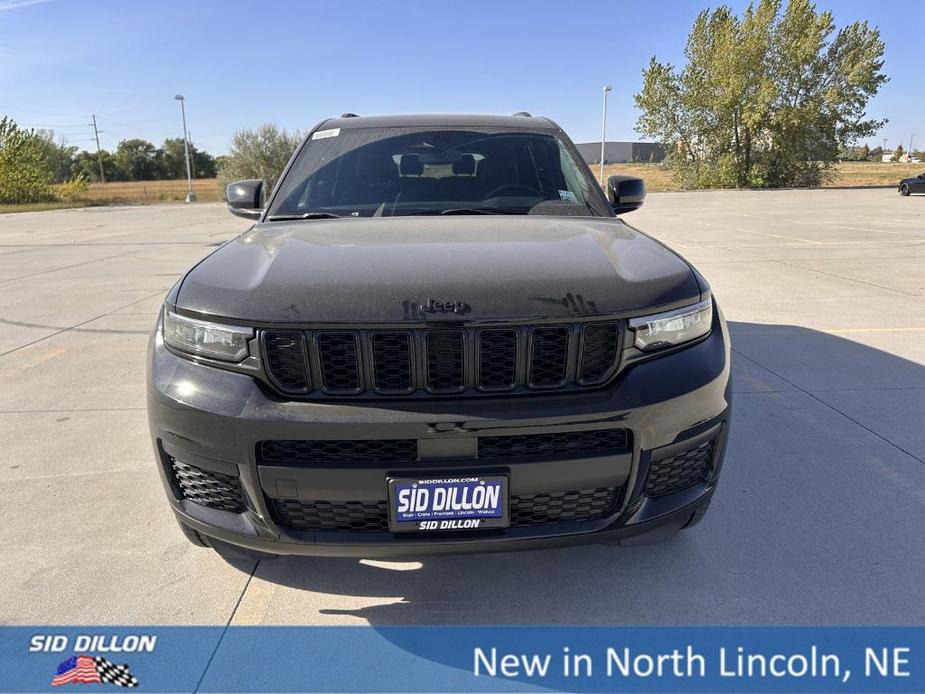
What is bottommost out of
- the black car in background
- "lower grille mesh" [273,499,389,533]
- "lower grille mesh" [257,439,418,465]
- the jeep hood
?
"lower grille mesh" [273,499,389,533]

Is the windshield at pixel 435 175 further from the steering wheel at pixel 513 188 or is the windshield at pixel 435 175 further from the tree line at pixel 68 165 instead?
the tree line at pixel 68 165

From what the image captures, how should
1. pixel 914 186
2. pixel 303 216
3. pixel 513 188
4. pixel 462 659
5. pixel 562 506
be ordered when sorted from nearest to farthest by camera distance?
pixel 562 506 < pixel 462 659 < pixel 303 216 < pixel 513 188 < pixel 914 186

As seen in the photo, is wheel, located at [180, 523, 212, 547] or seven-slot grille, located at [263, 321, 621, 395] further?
wheel, located at [180, 523, 212, 547]

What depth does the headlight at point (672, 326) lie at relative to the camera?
207 cm

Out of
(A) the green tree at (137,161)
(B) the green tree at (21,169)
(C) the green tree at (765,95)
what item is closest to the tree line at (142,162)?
(A) the green tree at (137,161)

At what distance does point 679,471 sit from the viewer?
2.13 meters

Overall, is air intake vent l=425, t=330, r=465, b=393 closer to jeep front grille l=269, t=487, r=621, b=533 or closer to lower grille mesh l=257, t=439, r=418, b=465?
lower grille mesh l=257, t=439, r=418, b=465

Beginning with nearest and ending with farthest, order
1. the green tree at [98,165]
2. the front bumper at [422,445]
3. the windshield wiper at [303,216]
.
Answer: the front bumper at [422,445], the windshield wiper at [303,216], the green tree at [98,165]

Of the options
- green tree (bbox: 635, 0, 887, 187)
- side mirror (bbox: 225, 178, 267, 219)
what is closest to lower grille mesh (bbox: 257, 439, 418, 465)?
side mirror (bbox: 225, 178, 267, 219)

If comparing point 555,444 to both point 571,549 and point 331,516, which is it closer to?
point 331,516

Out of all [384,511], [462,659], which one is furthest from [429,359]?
[462,659]

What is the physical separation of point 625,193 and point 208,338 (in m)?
2.53

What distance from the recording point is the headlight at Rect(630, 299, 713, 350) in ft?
6.80

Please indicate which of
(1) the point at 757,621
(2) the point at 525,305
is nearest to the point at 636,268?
(2) the point at 525,305
